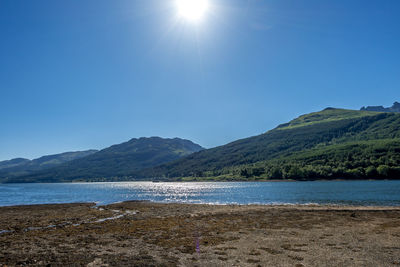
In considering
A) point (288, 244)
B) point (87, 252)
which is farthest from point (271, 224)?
point (87, 252)

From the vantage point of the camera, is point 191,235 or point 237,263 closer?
point 237,263

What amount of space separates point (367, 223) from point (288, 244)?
1941cm

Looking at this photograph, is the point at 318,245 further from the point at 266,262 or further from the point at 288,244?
the point at 266,262

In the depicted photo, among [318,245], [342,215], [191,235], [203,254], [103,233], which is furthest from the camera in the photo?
[342,215]

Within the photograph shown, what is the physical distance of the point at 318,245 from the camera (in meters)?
26.8

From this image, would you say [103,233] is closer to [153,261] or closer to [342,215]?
[153,261]

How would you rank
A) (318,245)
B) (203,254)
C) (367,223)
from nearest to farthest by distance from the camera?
1. (203,254)
2. (318,245)
3. (367,223)

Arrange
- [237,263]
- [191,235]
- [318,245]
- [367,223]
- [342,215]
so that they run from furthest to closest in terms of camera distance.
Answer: [342,215]
[367,223]
[191,235]
[318,245]
[237,263]

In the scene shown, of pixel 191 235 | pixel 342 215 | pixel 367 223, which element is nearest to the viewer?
pixel 191 235

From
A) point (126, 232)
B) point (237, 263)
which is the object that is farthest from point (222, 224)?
point (237, 263)

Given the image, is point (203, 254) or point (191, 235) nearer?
point (203, 254)

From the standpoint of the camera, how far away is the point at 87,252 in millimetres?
26078

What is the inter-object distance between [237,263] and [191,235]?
12379mm

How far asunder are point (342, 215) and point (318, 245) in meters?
24.5
